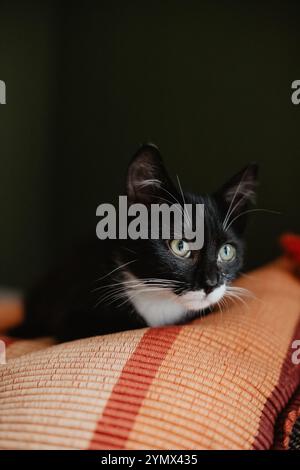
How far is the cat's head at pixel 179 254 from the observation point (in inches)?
40.3

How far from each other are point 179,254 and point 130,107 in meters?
1.28

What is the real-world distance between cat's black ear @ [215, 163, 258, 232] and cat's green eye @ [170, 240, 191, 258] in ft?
0.47

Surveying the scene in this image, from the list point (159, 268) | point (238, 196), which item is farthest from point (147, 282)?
point (238, 196)

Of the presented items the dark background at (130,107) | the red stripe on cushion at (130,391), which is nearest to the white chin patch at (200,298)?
the red stripe on cushion at (130,391)

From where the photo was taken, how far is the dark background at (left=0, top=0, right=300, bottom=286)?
181cm

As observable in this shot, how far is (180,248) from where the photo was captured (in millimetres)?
1048

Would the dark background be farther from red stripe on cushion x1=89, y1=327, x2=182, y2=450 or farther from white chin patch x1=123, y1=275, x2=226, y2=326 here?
red stripe on cushion x1=89, y1=327, x2=182, y2=450

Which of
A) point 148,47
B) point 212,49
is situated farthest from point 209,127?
point 148,47

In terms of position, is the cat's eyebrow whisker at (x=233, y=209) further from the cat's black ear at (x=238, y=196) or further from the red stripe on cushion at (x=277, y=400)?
the red stripe on cushion at (x=277, y=400)

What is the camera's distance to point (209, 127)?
6.39 ft

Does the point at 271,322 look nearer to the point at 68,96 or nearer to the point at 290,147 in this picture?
the point at 290,147

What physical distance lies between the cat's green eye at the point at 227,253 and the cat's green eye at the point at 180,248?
0.30ft

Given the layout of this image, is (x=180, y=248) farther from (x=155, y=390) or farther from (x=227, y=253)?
(x=155, y=390)
